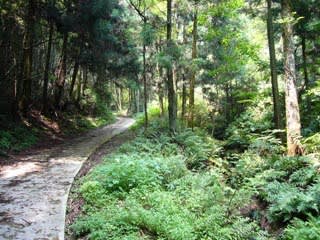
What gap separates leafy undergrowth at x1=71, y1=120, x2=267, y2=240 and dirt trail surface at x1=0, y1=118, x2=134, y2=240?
0.51 metres

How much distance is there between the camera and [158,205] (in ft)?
24.1

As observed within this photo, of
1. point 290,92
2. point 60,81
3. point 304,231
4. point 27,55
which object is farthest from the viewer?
point 60,81

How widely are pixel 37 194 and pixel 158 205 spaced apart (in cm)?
284

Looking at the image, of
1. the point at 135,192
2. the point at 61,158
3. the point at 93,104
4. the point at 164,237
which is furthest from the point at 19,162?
the point at 93,104

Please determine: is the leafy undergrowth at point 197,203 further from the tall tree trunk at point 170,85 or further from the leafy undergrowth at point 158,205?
the tall tree trunk at point 170,85

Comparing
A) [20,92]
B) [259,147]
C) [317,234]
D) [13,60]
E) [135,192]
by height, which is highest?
[13,60]

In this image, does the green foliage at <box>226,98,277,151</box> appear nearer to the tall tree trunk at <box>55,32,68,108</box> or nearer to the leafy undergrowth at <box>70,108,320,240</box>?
the leafy undergrowth at <box>70,108,320,240</box>

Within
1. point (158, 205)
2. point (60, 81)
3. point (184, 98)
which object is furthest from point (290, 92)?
point (60, 81)

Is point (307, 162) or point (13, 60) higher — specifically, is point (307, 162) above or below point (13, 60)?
below

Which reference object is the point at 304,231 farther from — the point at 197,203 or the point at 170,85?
the point at 170,85

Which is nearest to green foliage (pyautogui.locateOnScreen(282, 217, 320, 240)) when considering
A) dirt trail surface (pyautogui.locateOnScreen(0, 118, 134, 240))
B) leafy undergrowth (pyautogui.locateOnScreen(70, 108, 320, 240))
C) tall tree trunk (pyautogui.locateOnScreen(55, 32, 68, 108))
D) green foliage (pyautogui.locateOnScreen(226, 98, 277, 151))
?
leafy undergrowth (pyautogui.locateOnScreen(70, 108, 320, 240))

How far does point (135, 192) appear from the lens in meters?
8.02

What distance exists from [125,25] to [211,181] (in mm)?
17341

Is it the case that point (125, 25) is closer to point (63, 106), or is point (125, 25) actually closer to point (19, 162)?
point (63, 106)
